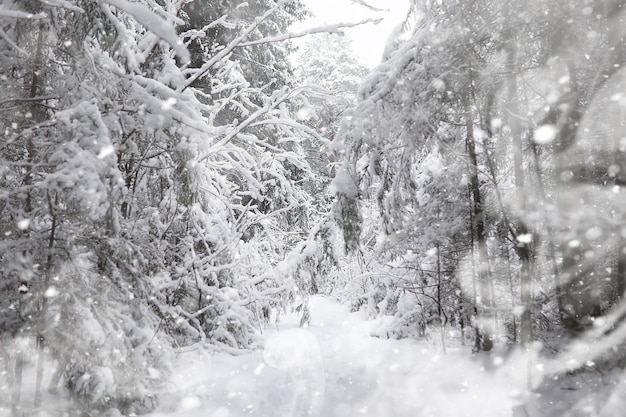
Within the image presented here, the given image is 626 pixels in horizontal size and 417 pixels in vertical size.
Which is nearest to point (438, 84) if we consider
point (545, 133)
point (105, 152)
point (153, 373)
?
point (545, 133)

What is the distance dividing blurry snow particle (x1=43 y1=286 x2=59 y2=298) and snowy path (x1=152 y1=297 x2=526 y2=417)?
1769 millimetres

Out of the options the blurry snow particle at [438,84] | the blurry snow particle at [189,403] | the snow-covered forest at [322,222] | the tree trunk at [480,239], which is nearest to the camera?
the snow-covered forest at [322,222]

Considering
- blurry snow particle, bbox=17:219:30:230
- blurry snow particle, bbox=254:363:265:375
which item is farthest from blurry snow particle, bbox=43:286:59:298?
blurry snow particle, bbox=254:363:265:375

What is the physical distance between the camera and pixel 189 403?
4754 millimetres

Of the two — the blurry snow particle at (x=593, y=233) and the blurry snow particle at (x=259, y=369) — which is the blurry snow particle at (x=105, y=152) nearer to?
the blurry snow particle at (x=259, y=369)

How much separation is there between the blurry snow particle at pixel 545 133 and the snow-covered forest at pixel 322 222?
0.18 feet

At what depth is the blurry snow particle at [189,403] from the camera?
4.66 metres

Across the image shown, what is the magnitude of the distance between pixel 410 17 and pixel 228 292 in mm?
5273

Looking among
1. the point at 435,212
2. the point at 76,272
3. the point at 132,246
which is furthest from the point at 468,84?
the point at 76,272

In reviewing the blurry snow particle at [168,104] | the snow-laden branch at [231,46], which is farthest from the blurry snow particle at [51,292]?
the snow-laden branch at [231,46]

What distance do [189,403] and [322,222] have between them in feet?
10.1

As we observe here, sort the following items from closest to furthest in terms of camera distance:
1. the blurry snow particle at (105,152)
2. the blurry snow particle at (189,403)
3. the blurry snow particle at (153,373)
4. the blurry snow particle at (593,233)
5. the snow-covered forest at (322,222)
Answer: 1. the blurry snow particle at (105,152)
2. the snow-covered forest at (322,222)
3. the blurry snow particle at (153,373)
4. the blurry snow particle at (189,403)
5. the blurry snow particle at (593,233)

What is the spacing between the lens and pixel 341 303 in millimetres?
23141

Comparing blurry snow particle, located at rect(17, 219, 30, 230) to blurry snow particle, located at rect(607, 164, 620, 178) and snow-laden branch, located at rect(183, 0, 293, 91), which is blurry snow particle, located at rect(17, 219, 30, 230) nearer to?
snow-laden branch, located at rect(183, 0, 293, 91)
